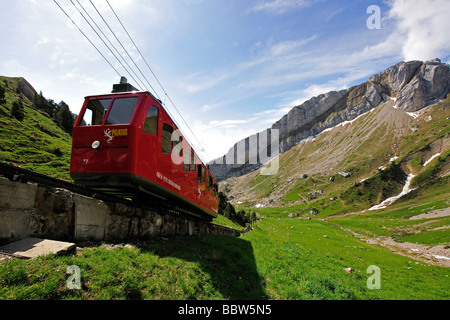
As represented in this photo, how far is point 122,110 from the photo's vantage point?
7.57 metres

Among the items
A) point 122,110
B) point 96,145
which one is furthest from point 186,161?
point 96,145

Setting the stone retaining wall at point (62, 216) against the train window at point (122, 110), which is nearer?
the stone retaining wall at point (62, 216)

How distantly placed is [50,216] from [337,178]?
172 m

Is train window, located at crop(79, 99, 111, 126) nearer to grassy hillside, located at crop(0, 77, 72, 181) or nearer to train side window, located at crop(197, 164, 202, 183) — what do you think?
train side window, located at crop(197, 164, 202, 183)

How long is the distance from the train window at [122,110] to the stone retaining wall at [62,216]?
2988 mm

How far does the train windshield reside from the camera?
7445 mm

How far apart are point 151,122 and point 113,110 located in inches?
56.7

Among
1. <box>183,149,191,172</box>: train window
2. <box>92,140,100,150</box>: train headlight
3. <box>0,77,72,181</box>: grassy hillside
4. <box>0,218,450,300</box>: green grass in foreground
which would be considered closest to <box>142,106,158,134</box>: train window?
<box>92,140,100,150</box>: train headlight

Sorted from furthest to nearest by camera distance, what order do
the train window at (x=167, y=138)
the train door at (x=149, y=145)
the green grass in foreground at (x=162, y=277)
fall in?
the train window at (x=167, y=138), the train door at (x=149, y=145), the green grass in foreground at (x=162, y=277)

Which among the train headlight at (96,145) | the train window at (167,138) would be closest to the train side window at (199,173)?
the train window at (167,138)

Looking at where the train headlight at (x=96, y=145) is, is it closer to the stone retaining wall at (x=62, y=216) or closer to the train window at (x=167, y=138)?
the stone retaining wall at (x=62, y=216)

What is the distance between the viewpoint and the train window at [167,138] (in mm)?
8786
